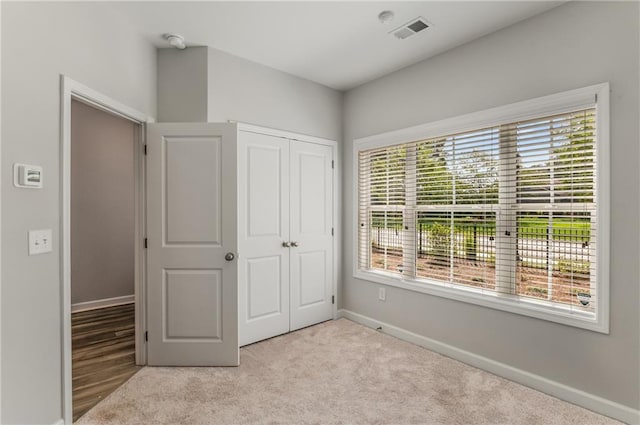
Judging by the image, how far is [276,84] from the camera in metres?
3.31

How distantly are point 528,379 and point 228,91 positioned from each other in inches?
134

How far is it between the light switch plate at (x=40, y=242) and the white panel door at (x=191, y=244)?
2.87 ft

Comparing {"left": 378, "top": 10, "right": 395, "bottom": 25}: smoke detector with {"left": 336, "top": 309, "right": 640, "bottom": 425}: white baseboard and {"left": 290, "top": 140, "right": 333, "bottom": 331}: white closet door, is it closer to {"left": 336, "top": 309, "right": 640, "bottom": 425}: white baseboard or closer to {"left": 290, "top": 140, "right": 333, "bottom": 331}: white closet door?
{"left": 290, "top": 140, "right": 333, "bottom": 331}: white closet door

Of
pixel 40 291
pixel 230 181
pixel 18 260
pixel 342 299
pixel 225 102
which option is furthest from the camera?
pixel 342 299

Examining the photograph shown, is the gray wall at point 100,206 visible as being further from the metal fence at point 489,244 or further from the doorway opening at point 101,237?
the metal fence at point 489,244

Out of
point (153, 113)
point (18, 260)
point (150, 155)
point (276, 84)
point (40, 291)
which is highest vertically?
point (276, 84)

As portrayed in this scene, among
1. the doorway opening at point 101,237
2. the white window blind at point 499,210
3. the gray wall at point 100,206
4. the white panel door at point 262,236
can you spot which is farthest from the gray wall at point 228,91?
the gray wall at point 100,206

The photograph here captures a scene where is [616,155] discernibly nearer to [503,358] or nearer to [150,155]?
[503,358]

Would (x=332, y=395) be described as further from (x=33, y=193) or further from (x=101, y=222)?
(x=101, y=222)

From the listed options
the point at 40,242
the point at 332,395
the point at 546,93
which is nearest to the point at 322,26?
the point at 546,93

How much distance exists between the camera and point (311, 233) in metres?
3.61

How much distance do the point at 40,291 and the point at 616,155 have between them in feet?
11.5

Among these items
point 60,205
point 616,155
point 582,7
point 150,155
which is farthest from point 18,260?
point 582,7

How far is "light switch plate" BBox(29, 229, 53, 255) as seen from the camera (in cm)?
168
